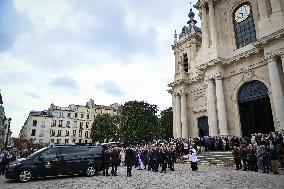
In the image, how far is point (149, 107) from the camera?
49.4m

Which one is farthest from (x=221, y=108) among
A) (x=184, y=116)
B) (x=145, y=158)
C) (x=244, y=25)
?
(x=145, y=158)

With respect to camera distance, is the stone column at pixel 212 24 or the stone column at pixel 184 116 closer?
the stone column at pixel 212 24

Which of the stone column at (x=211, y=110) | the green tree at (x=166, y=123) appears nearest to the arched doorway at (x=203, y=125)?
the stone column at (x=211, y=110)

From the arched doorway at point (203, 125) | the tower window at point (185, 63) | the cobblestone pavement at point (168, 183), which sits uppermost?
the tower window at point (185, 63)

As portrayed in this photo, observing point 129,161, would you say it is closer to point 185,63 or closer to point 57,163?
point 57,163

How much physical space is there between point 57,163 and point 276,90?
17.4 metres

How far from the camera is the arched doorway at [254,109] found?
906 inches

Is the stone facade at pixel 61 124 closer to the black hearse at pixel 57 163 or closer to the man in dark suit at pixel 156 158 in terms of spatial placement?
the man in dark suit at pixel 156 158

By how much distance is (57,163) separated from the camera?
11969 mm

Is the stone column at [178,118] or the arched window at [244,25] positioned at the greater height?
the arched window at [244,25]

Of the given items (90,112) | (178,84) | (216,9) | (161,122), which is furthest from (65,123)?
(216,9)

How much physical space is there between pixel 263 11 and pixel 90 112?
2202 inches

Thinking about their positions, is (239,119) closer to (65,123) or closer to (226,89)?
(226,89)

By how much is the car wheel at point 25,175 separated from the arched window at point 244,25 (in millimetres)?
23130
